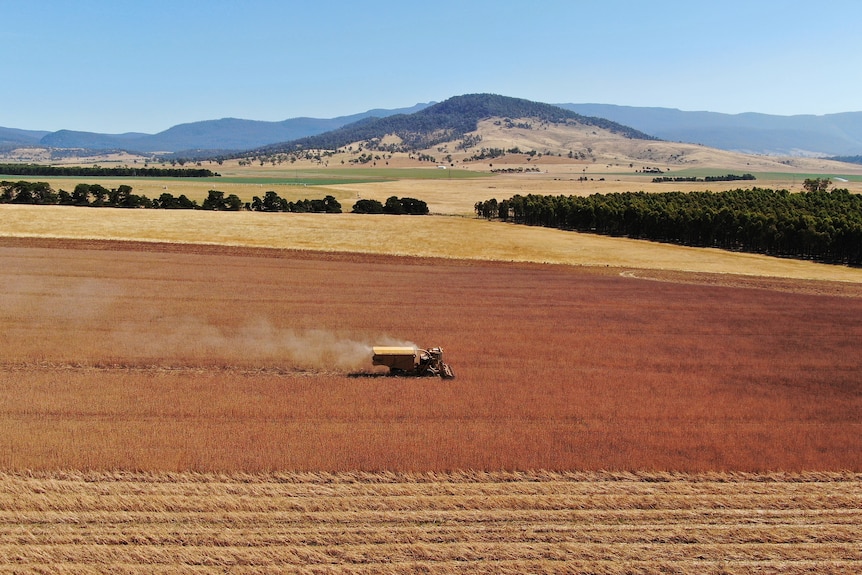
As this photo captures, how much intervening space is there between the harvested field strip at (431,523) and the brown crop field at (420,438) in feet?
0.23

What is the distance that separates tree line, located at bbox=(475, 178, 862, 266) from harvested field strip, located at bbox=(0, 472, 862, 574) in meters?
69.8

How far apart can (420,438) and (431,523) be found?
5799mm

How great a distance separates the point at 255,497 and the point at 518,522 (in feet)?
27.8

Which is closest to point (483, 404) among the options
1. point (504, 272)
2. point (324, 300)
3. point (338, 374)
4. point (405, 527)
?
point (338, 374)

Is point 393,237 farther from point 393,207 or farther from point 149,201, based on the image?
point 149,201

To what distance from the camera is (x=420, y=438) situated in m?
25.3

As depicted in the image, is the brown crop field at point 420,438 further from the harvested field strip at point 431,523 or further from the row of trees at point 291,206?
the row of trees at point 291,206

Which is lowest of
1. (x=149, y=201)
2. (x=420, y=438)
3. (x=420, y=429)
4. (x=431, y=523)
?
(x=431, y=523)

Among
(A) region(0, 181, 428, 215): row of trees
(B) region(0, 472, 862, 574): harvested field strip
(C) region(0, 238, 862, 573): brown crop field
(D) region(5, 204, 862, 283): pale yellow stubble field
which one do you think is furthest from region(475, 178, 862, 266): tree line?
(B) region(0, 472, 862, 574): harvested field strip

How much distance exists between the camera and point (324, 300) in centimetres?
4819

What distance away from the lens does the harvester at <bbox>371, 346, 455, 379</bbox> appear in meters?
31.9

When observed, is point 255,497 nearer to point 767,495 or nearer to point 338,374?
point 338,374

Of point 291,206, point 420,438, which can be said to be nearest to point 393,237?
point 291,206

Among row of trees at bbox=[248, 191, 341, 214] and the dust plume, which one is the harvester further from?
row of trees at bbox=[248, 191, 341, 214]
